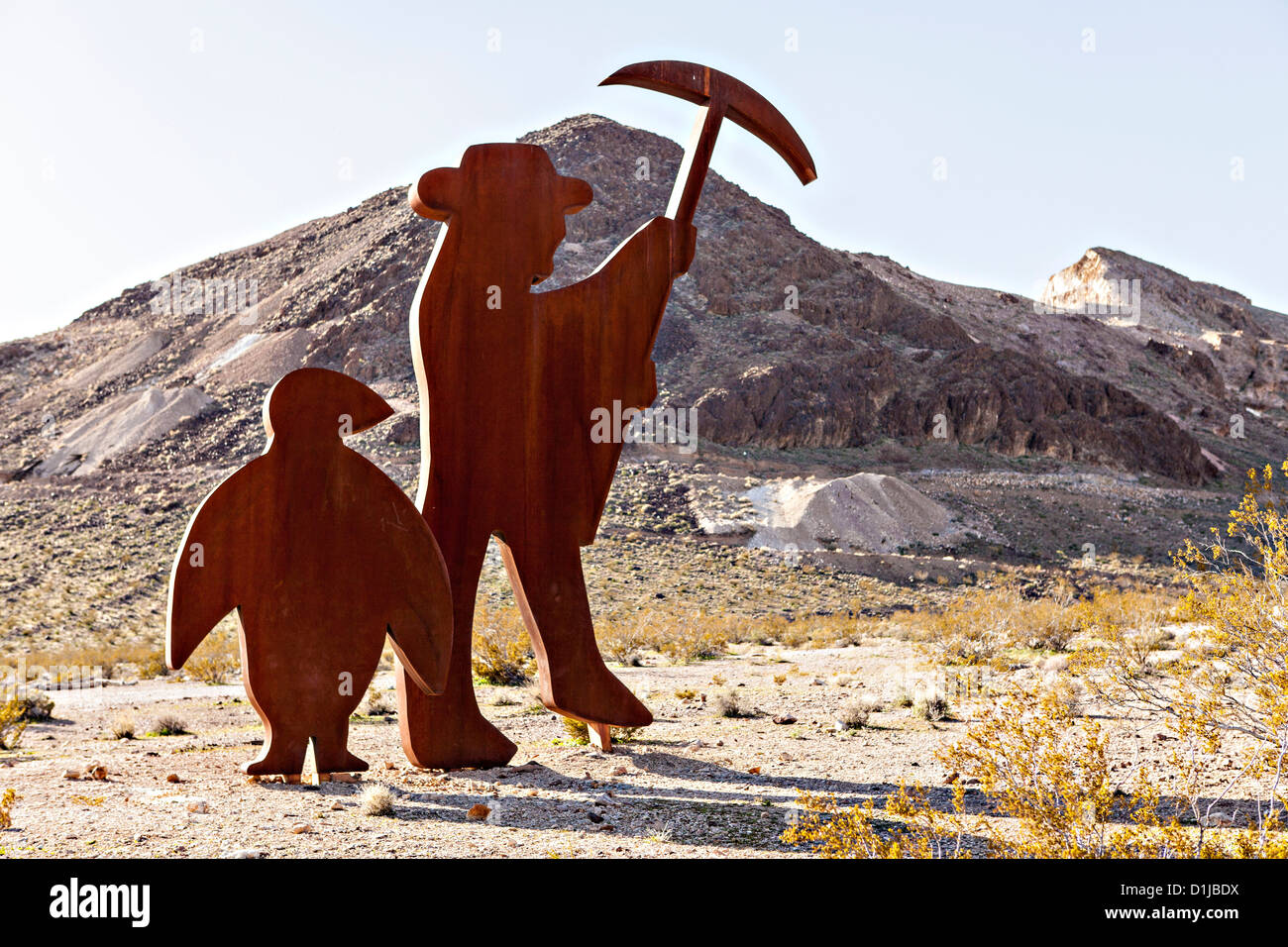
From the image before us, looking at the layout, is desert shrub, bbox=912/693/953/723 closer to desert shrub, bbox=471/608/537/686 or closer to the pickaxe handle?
desert shrub, bbox=471/608/537/686

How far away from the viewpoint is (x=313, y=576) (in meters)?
6.55

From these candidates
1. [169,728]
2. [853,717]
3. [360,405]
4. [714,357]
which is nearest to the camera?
[360,405]

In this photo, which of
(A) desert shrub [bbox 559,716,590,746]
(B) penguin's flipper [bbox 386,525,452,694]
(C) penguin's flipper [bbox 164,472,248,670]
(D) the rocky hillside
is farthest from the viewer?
(D) the rocky hillside

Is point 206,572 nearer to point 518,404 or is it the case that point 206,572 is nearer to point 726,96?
point 518,404

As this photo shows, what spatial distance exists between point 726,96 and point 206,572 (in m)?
5.23

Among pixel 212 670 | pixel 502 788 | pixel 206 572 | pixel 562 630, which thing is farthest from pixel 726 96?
pixel 212 670

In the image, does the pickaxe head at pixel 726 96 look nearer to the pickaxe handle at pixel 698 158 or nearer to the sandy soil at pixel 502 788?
the pickaxe handle at pixel 698 158

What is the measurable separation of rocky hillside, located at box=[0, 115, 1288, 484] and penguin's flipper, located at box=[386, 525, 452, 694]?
110ft

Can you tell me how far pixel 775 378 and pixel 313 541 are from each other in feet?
131

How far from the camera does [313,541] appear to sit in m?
6.59

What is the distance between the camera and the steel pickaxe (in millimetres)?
7770

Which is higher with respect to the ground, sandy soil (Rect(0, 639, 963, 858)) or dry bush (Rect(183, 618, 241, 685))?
sandy soil (Rect(0, 639, 963, 858))

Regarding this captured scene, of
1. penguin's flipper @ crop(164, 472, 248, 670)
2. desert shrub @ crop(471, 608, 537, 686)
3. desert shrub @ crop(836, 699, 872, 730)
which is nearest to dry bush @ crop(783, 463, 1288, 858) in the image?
desert shrub @ crop(836, 699, 872, 730)
